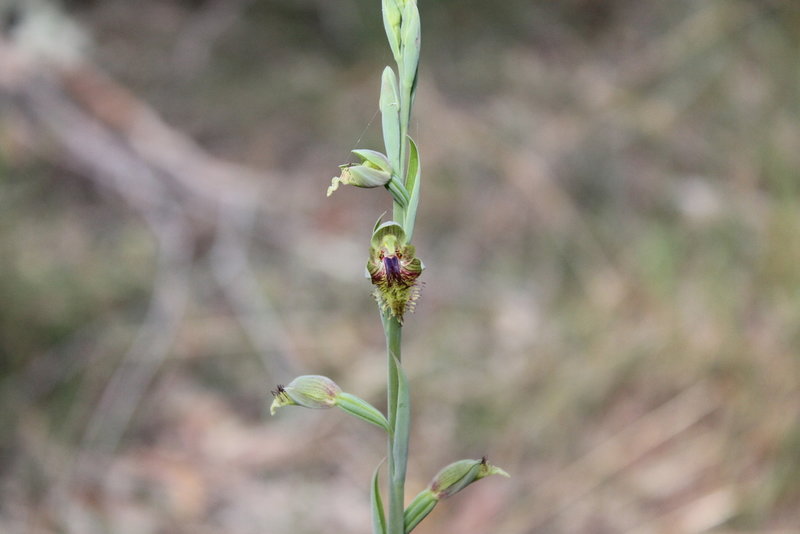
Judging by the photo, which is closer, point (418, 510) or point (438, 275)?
point (418, 510)

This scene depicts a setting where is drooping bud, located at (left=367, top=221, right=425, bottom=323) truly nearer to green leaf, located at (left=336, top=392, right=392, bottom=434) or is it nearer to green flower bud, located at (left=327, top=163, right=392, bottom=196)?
green flower bud, located at (left=327, top=163, right=392, bottom=196)

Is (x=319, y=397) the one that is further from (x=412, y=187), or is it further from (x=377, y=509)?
(x=412, y=187)

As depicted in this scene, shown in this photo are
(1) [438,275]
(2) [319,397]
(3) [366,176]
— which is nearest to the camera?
(3) [366,176]

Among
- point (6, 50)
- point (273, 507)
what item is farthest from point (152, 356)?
point (6, 50)

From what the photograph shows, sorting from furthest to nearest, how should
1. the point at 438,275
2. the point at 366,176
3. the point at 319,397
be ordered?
the point at 438,275, the point at 319,397, the point at 366,176

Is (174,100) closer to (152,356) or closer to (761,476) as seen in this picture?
(152,356)

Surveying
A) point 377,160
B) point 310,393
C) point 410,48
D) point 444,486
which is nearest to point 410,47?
point 410,48
